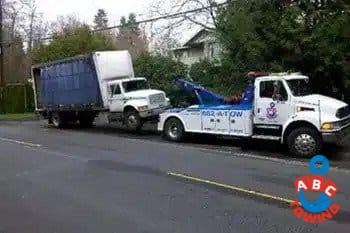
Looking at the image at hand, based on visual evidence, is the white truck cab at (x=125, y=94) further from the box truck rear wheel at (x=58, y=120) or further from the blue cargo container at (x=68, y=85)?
the box truck rear wheel at (x=58, y=120)

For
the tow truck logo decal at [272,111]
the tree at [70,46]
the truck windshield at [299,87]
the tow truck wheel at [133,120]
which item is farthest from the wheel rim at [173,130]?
the tree at [70,46]

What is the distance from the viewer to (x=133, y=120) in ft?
76.3

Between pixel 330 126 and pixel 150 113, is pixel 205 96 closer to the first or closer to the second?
pixel 150 113

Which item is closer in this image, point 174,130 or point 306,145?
point 306,145

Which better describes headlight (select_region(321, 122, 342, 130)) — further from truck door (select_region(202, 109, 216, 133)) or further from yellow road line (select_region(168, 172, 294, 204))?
yellow road line (select_region(168, 172, 294, 204))

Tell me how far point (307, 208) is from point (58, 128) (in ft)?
67.7

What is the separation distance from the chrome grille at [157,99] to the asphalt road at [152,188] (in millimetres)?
4103

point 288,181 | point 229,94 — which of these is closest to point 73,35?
point 229,94

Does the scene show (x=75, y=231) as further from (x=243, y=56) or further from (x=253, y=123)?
(x=243, y=56)

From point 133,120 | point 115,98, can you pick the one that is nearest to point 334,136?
point 133,120

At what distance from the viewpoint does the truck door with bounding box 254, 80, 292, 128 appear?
16766 millimetres

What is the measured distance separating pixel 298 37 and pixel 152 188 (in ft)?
37.8

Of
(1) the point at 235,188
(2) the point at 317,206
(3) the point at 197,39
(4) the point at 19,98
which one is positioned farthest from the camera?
(3) the point at 197,39

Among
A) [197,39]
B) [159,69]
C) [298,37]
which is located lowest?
[159,69]
